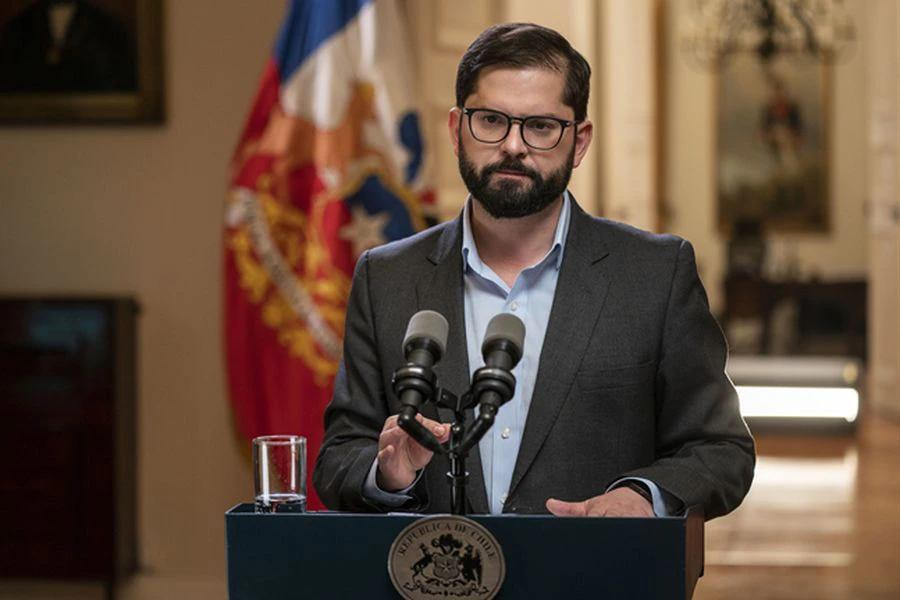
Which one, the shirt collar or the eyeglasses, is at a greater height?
→ the eyeglasses

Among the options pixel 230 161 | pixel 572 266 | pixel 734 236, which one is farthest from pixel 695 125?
pixel 572 266

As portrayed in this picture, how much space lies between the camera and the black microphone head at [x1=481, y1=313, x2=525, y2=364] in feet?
5.86

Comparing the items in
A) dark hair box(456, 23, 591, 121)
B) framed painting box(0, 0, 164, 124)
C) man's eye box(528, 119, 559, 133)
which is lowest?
man's eye box(528, 119, 559, 133)

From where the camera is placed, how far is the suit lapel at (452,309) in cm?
227

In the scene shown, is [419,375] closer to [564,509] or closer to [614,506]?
[564,509]

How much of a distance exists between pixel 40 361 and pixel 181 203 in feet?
2.39

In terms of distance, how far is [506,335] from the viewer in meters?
1.79

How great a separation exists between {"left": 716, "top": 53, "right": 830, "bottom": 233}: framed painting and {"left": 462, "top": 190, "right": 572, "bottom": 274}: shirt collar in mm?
13806

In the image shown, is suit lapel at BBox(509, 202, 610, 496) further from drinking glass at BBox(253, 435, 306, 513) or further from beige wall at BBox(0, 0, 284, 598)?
beige wall at BBox(0, 0, 284, 598)

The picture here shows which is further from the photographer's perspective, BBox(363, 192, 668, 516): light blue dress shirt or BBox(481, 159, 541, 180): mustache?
BBox(363, 192, 668, 516): light blue dress shirt

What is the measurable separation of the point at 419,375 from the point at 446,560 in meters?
0.23

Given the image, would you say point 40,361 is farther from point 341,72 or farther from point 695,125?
point 695,125

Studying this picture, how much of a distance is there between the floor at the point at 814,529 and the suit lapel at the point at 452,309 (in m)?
3.45

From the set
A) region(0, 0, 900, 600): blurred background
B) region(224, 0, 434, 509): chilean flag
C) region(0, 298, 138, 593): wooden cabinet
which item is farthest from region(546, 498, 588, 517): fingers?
region(0, 298, 138, 593): wooden cabinet
